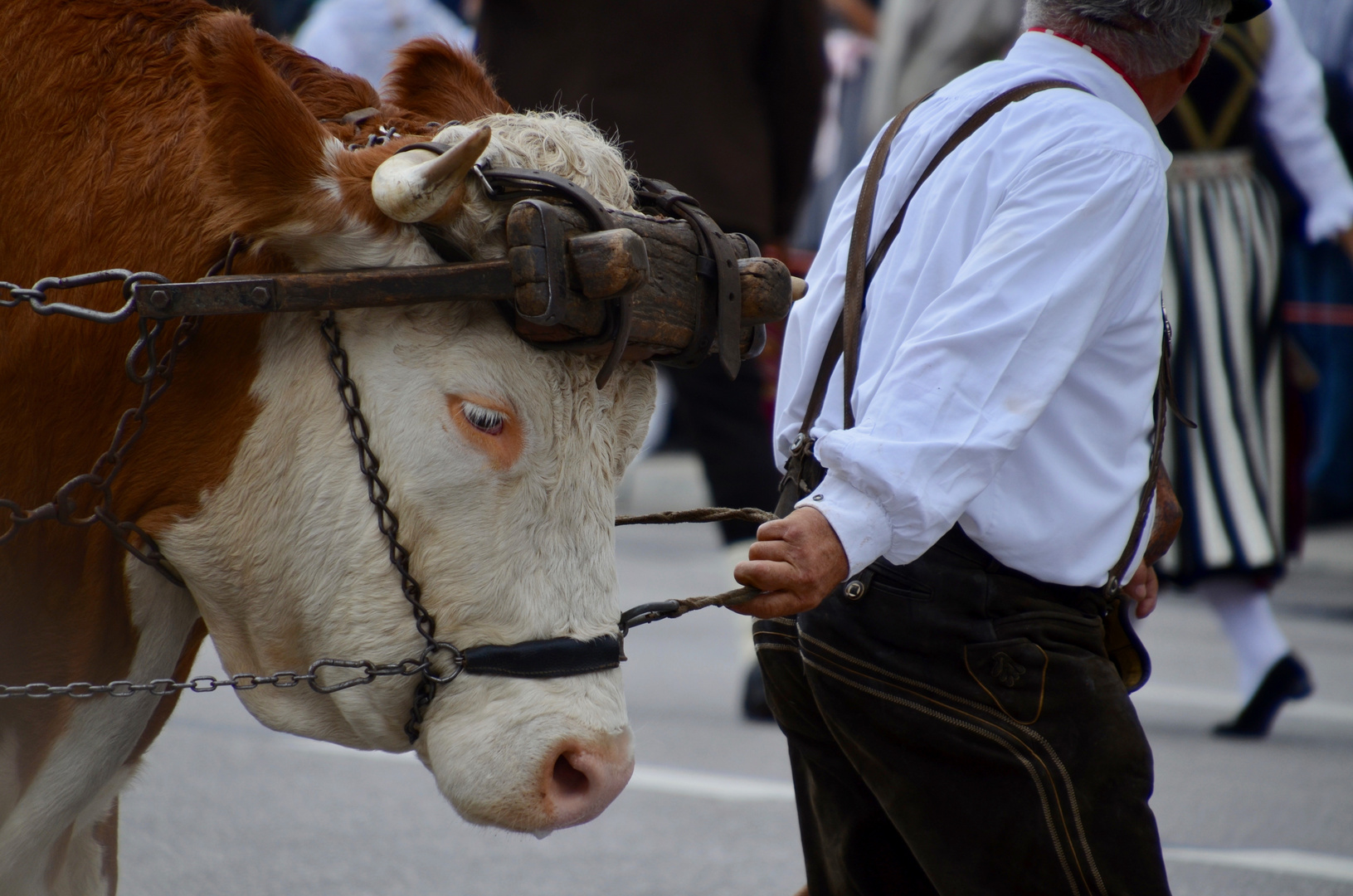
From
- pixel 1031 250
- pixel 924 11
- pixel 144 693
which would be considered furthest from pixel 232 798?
pixel 924 11

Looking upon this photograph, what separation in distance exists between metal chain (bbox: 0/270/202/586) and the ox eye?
1.18ft

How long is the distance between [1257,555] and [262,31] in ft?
13.1

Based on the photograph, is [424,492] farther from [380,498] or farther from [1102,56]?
[1102,56]

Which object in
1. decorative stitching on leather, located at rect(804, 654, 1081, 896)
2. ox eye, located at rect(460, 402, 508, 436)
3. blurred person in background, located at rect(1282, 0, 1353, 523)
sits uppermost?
ox eye, located at rect(460, 402, 508, 436)

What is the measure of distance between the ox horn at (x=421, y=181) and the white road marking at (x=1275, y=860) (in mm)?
2928

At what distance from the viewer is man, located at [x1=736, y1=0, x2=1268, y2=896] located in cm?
210

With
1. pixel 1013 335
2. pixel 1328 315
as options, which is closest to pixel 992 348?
pixel 1013 335

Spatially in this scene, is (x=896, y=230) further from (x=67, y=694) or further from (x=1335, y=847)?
(x=1335, y=847)

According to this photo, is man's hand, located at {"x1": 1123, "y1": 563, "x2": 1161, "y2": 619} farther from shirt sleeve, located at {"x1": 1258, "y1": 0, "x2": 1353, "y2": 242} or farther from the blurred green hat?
shirt sleeve, located at {"x1": 1258, "y1": 0, "x2": 1353, "y2": 242}

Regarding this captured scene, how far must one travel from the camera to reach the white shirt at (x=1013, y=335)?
6.83 feet

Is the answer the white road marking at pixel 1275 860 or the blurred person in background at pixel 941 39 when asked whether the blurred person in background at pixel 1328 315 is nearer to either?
the blurred person in background at pixel 941 39

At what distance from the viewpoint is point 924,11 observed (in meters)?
6.84

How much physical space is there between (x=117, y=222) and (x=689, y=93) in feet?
11.0

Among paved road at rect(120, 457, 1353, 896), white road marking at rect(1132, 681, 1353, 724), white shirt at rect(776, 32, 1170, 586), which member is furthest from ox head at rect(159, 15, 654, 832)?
white road marking at rect(1132, 681, 1353, 724)
